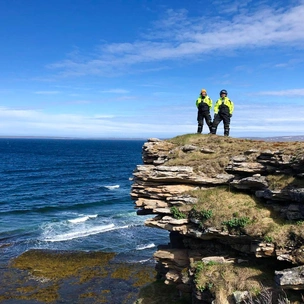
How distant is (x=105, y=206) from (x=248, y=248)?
134 ft

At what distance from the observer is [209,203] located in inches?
690

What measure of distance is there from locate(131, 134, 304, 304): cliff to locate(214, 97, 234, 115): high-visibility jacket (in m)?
2.91

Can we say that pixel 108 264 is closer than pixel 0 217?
Yes

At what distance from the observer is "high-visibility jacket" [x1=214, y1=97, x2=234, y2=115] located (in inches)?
924

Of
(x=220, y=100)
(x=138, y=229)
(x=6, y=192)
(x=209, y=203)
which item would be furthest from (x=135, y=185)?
(x=6, y=192)

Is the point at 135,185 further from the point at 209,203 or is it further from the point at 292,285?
the point at 292,285

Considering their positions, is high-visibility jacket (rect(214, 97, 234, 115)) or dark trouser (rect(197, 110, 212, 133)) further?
dark trouser (rect(197, 110, 212, 133))

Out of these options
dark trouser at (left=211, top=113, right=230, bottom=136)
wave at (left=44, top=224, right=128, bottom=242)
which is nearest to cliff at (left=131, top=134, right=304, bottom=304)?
dark trouser at (left=211, top=113, right=230, bottom=136)

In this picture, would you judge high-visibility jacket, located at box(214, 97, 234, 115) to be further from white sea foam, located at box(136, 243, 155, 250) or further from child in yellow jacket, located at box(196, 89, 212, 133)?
white sea foam, located at box(136, 243, 155, 250)

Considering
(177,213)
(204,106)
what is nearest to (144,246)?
(204,106)

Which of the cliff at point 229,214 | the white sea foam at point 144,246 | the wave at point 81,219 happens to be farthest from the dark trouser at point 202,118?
the wave at point 81,219

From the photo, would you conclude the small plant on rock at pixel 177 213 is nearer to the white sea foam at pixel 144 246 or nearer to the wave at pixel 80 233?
the white sea foam at pixel 144 246

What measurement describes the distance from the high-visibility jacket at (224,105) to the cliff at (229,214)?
2.91m

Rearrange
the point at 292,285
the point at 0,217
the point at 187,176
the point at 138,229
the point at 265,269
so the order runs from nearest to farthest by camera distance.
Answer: the point at 292,285 → the point at 265,269 → the point at 187,176 → the point at 138,229 → the point at 0,217
